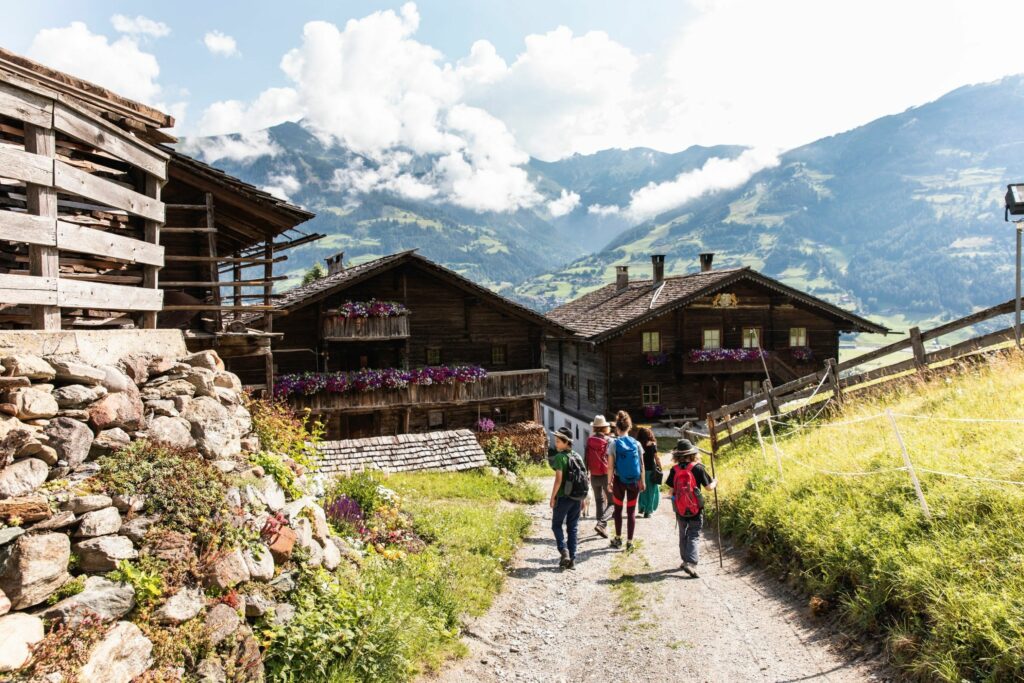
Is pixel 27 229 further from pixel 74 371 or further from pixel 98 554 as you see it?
pixel 98 554

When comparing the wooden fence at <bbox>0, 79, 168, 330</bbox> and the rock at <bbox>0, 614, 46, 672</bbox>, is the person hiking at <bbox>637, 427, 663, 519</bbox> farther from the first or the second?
the rock at <bbox>0, 614, 46, 672</bbox>

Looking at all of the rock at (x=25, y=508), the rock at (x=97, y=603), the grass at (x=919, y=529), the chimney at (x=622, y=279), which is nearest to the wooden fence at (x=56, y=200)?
the rock at (x=25, y=508)

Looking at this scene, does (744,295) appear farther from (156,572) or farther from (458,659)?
(156,572)

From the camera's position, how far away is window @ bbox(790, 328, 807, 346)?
36.0 meters

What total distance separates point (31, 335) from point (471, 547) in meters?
6.56

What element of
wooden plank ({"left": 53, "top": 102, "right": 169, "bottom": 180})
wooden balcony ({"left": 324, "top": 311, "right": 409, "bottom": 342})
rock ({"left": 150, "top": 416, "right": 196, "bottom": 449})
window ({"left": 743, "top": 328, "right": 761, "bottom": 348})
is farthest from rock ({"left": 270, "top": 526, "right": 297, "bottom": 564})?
window ({"left": 743, "top": 328, "right": 761, "bottom": 348})

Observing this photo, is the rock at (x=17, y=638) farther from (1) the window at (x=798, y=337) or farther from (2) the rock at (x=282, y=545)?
(1) the window at (x=798, y=337)

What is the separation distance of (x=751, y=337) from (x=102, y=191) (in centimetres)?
3327

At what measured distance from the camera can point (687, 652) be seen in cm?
701

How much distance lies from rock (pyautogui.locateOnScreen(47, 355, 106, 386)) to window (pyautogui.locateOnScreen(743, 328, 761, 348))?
110 feet

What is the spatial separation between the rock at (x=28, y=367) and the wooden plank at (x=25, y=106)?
2281 mm

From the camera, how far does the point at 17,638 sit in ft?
13.4

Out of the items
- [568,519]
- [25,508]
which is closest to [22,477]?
[25,508]

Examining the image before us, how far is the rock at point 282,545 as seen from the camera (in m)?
6.32
